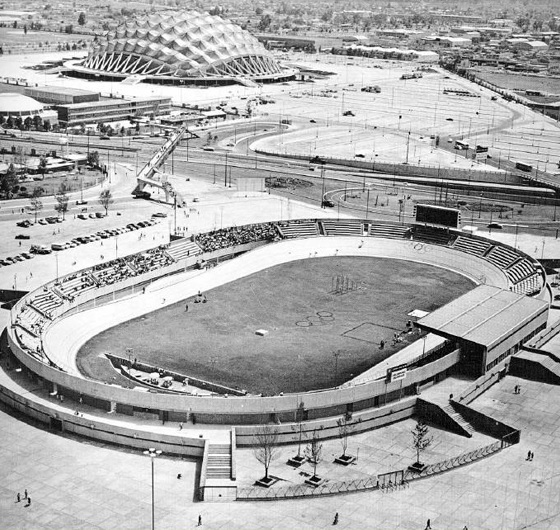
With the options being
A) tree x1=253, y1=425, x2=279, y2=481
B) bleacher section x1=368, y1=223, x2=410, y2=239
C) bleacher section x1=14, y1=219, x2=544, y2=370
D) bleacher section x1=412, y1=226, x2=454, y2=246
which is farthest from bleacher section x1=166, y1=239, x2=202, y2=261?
tree x1=253, y1=425, x2=279, y2=481

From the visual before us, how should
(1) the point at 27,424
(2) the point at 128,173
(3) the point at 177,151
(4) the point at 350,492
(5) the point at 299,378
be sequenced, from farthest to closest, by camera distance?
1. (3) the point at 177,151
2. (2) the point at 128,173
3. (5) the point at 299,378
4. (1) the point at 27,424
5. (4) the point at 350,492

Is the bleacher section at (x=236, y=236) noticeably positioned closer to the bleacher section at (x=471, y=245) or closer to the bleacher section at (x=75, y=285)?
the bleacher section at (x=75, y=285)

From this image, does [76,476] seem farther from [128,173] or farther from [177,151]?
[177,151]

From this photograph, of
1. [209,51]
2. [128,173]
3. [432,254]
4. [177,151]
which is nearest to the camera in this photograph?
[432,254]

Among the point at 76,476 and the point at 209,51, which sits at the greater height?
the point at 209,51

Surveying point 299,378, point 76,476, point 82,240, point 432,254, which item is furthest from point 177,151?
point 76,476

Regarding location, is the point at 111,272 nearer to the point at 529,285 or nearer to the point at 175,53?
the point at 529,285
